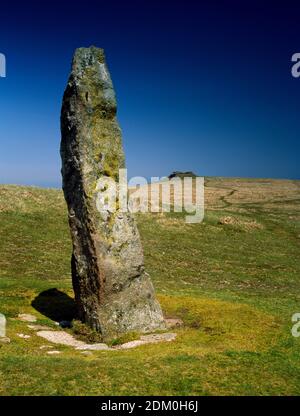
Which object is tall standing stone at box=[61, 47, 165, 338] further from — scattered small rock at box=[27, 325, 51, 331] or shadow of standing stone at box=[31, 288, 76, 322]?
shadow of standing stone at box=[31, 288, 76, 322]

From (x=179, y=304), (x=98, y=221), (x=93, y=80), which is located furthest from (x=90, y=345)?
(x=93, y=80)

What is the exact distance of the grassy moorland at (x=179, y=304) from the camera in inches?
535

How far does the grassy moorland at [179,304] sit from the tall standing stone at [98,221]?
92.0 inches

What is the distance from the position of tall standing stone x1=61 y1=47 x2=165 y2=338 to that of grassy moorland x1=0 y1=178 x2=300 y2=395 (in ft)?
7.67

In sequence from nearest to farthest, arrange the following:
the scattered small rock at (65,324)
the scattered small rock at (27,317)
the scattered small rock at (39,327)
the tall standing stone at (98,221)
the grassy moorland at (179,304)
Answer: the grassy moorland at (179,304)
the tall standing stone at (98,221)
the scattered small rock at (39,327)
the scattered small rock at (65,324)
the scattered small rock at (27,317)

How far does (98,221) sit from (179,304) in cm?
768

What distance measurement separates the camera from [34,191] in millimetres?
61531

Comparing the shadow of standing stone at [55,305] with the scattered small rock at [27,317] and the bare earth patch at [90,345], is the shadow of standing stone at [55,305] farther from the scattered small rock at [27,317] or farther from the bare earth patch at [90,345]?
the bare earth patch at [90,345]

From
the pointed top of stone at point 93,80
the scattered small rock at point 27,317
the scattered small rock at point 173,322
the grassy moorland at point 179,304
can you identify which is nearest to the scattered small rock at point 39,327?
the grassy moorland at point 179,304

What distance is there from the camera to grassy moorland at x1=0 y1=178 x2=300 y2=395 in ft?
44.6

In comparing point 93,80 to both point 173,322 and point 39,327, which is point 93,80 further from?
point 173,322

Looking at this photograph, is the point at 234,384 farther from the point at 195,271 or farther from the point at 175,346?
the point at 195,271

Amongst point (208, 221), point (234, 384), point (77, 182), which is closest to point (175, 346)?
point (234, 384)

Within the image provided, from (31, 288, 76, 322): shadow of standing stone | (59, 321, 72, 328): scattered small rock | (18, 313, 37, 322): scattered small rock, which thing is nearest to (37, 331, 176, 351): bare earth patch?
(59, 321, 72, 328): scattered small rock
